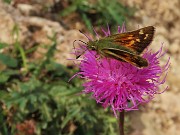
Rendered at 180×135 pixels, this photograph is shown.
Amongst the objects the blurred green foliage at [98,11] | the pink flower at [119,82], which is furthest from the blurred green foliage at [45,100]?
the pink flower at [119,82]

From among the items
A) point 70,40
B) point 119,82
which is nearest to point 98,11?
point 70,40

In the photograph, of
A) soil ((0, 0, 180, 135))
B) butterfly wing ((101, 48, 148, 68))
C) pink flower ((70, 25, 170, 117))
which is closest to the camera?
butterfly wing ((101, 48, 148, 68))

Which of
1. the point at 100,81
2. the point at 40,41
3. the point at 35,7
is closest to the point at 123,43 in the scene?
the point at 100,81

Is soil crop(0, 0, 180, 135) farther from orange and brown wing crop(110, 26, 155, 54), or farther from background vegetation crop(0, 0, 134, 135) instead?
orange and brown wing crop(110, 26, 155, 54)

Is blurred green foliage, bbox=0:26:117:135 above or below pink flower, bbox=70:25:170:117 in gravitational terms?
below

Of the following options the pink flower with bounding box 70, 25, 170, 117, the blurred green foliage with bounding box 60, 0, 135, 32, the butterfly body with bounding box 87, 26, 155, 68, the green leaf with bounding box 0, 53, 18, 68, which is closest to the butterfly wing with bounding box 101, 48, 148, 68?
the butterfly body with bounding box 87, 26, 155, 68

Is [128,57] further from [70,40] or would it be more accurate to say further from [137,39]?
[70,40]

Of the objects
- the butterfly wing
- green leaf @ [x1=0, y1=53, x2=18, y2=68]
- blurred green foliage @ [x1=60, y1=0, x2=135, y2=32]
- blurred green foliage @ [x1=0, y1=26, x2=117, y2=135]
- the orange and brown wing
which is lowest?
blurred green foliage @ [x1=0, y1=26, x2=117, y2=135]

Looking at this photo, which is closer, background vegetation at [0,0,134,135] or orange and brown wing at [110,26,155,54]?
orange and brown wing at [110,26,155,54]

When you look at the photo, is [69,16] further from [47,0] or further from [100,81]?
[100,81]
